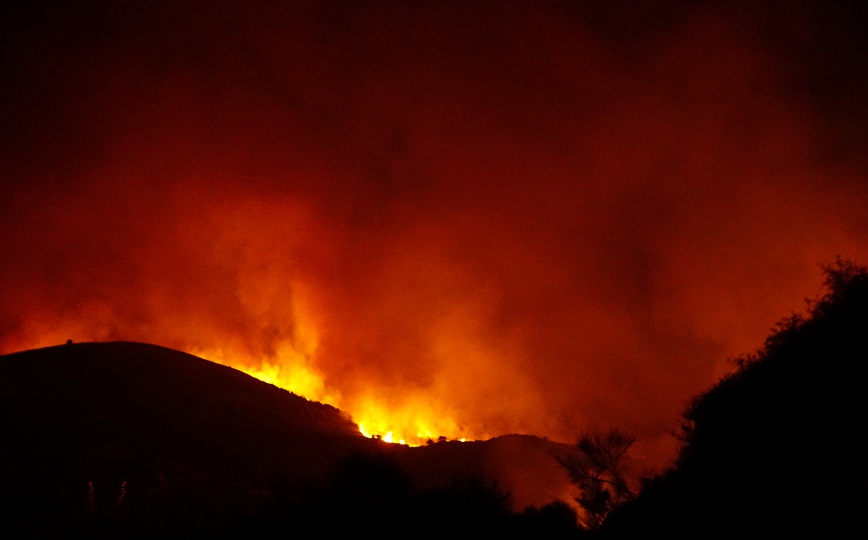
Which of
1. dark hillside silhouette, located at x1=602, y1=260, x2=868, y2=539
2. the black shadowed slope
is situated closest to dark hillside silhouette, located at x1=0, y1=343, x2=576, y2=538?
the black shadowed slope

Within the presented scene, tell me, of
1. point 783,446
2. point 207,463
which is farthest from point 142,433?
point 783,446

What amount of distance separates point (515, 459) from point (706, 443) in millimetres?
42966

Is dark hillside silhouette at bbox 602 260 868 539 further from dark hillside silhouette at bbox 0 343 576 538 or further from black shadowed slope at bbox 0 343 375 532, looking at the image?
black shadowed slope at bbox 0 343 375 532

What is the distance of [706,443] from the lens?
17516 millimetres

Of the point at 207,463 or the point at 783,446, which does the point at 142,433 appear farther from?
the point at 783,446

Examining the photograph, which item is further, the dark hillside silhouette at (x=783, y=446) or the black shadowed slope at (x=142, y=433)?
the black shadowed slope at (x=142, y=433)

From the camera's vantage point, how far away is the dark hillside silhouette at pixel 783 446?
11.6m

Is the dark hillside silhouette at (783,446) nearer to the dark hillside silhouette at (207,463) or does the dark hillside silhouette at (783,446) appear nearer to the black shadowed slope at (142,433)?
the dark hillside silhouette at (207,463)

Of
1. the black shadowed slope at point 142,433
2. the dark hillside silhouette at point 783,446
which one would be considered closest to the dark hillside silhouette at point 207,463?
the black shadowed slope at point 142,433

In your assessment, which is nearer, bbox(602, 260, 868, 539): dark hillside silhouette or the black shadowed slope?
bbox(602, 260, 868, 539): dark hillside silhouette

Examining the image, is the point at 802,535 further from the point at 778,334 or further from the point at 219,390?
the point at 219,390

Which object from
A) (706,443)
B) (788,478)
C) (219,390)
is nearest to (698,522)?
(788,478)

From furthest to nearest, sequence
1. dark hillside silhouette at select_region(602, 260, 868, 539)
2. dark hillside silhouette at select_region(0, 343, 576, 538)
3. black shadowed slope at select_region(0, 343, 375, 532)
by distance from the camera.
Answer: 1. black shadowed slope at select_region(0, 343, 375, 532)
2. dark hillside silhouette at select_region(0, 343, 576, 538)
3. dark hillside silhouette at select_region(602, 260, 868, 539)

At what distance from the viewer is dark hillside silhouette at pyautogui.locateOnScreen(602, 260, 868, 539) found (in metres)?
11.6
